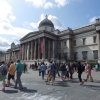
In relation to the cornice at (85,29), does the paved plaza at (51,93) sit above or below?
below

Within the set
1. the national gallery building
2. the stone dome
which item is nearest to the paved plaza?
the national gallery building

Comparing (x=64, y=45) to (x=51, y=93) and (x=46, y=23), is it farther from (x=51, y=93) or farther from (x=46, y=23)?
(x=51, y=93)

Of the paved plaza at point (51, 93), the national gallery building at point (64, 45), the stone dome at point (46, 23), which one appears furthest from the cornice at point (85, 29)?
the paved plaza at point (51, 93)

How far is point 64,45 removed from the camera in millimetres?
45906

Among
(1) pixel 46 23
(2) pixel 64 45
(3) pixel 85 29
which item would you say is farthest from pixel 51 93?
(1) pixel 46 23

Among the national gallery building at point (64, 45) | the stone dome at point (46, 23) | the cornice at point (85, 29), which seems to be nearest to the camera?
the cornice at point (85, 29)

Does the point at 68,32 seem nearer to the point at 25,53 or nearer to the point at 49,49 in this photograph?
the point at 49,49

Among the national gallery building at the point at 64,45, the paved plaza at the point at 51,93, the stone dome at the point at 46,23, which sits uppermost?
the stone dome at the point at 46,23

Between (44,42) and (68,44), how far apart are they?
26.3 ft

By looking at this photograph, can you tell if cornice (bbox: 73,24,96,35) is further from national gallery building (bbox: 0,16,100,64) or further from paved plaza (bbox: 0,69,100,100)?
paved plaza (bbox: 0,69,100,100)

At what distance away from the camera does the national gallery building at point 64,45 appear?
39.2 m

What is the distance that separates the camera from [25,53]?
172 feet

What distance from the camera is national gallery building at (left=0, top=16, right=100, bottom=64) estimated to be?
1544 inches

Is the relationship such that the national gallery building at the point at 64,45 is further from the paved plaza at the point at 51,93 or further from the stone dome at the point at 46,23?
the paved plaza at the point at 51,93
